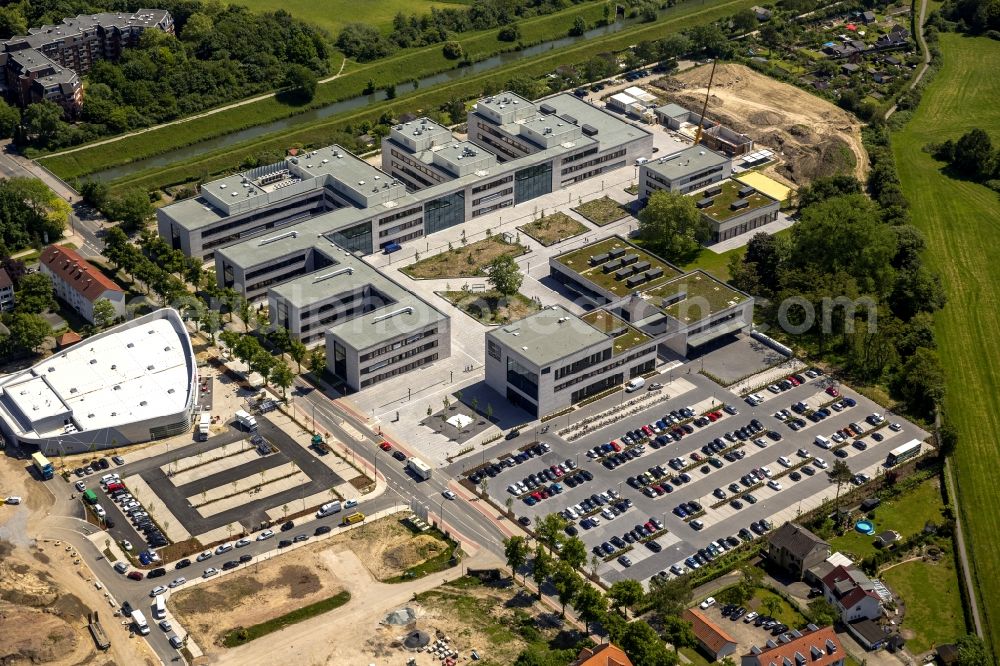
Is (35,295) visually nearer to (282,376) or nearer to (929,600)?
(282,376)

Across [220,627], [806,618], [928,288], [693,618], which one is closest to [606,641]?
[693,618]

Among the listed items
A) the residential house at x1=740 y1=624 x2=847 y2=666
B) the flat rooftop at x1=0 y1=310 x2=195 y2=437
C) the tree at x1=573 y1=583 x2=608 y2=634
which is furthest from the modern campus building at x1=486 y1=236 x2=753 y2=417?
the residential house at x1=740 y1=624 x2=847 y2=666

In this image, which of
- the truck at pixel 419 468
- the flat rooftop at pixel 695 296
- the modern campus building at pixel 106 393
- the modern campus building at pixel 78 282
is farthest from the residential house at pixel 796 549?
the modern campus building at pixel 78 282

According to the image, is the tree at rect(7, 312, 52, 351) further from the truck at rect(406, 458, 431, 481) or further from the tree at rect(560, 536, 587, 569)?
the tree at rect(560, 536, 587, 569)

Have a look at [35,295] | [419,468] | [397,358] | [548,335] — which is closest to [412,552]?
[419,468]

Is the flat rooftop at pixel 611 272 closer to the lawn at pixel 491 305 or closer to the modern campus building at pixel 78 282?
the lawn at pixel 491 305

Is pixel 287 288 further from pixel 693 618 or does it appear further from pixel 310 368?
pixel 693 618
